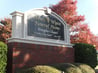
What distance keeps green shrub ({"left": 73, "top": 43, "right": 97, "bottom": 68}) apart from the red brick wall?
1378 millimetres

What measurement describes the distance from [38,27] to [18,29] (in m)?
1.29

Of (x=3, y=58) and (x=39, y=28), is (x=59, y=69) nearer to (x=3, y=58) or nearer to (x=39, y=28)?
(x=3, y=58)

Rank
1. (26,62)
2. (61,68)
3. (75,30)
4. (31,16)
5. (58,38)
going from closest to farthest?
(61,68) → (26,62) → (31,16) → (58,38) → (75,30)

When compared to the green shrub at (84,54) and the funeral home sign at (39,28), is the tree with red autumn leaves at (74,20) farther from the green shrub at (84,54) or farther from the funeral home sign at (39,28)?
the funeral home sign at (39,28)

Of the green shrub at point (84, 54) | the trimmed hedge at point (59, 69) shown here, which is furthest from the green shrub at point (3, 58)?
the green shrub at point (84, 54)

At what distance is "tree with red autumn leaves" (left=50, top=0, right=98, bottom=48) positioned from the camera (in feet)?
63.3

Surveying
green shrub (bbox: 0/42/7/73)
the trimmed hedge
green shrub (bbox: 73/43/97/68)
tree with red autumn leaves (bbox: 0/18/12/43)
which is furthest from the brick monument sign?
tree with red autumn leaves (bbox: 0/18/12/43)

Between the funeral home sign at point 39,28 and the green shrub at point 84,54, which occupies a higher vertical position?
the funeral home sign at point 39,28

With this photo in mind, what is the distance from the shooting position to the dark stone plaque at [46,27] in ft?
33.6

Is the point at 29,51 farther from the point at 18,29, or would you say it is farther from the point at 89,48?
the point at 89,48

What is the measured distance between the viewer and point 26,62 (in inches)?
376

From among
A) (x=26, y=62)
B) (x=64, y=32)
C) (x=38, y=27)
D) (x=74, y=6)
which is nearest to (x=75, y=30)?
(x=74, y=6)

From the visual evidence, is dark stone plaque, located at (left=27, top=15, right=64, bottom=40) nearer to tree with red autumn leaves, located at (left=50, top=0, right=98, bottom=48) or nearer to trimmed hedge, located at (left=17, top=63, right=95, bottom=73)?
trimmed hedge, located at (left=17, top=63, right=95, bottom=73)

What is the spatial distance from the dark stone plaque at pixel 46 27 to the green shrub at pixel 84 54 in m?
1.90
